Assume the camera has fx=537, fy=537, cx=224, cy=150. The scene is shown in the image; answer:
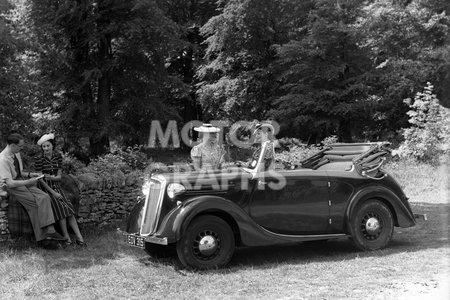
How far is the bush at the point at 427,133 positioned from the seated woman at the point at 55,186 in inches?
501

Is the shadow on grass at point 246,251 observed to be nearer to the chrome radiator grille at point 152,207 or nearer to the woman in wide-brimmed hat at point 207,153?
the chrome radiator grille at point 152,207

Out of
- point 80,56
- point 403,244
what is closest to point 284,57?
point 80,56

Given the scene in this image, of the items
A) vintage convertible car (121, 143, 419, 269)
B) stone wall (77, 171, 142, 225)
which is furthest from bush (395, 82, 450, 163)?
stone wall (77, 171, 142, 225)

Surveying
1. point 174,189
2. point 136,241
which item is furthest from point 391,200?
point 136,241

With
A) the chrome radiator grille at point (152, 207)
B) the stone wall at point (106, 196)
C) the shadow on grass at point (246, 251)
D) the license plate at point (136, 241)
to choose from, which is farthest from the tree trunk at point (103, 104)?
the license plate at point (136, 241)

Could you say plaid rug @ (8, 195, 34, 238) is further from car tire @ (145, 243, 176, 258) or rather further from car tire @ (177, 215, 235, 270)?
car tire @ (177, 215, 235, 270)

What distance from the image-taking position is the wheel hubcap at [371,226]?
786 cm

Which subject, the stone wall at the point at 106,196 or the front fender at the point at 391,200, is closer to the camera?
the front fender at the point at 391,200

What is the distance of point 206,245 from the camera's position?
22.2 feet

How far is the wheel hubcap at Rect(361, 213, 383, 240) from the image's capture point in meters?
7.86

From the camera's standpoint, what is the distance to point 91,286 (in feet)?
19.8

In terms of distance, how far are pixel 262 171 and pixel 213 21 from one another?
1594cm

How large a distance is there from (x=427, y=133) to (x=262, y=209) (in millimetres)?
12388

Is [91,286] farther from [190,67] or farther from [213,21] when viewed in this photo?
[190,67]
